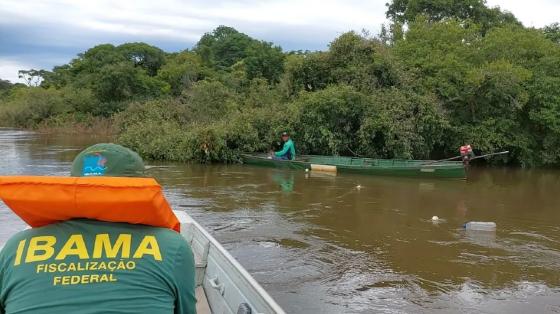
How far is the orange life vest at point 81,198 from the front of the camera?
74.8 inches

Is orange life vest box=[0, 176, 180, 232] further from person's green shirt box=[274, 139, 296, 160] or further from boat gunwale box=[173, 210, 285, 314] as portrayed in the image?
person's green shirt box=[274, 139, 296, 160]

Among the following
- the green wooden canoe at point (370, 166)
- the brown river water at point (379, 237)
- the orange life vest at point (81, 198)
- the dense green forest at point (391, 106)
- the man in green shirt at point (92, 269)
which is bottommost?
the brown river water at point (379, 237)

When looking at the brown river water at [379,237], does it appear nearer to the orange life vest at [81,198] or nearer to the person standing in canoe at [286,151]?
the person standing in canoe at [286,151]

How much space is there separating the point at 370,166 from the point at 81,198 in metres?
16.4

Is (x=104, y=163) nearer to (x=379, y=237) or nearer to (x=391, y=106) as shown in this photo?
(x=379, y=237)

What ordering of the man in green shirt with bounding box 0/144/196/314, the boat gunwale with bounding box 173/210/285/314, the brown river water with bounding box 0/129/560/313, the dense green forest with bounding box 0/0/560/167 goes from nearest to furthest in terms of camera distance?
the man in green shirt with bounding box 0/144/196/314, the boat gunwale with bounding box 173/210/285/314, the brown river water with bounding box 0/129/560/313, the dense green forest with bounding box 0/0/560/167

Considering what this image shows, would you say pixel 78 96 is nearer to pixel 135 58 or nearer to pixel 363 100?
pixel 135 58

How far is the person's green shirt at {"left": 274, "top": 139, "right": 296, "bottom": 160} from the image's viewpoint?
1906 cm

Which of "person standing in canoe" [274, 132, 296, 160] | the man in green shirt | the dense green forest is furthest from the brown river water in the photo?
the man in green shirt

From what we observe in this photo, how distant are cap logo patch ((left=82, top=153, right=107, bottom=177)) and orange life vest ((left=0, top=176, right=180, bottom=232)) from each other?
0.15 m

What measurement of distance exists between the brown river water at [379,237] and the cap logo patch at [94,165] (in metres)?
4.64

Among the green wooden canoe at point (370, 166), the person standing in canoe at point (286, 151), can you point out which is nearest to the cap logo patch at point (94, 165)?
the green wooden canoe at point (370, 166)

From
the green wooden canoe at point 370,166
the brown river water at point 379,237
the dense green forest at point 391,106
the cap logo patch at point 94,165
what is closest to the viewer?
the cap logo patch at point 94,165

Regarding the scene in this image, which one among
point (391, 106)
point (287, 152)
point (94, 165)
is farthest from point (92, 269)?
point (391, 106)
